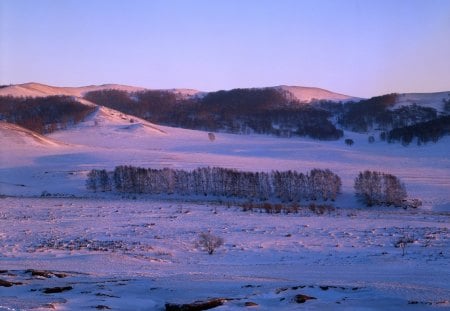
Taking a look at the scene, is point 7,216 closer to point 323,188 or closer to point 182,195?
point 182,195

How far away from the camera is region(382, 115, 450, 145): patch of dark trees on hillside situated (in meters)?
100

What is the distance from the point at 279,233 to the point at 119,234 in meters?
6.72

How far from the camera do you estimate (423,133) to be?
102875mm

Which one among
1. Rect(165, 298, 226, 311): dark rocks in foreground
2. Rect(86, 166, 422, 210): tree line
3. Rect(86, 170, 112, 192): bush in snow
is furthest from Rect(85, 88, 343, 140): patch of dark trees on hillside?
Rect(165, 298, 226, 311): dark rocks in foreground

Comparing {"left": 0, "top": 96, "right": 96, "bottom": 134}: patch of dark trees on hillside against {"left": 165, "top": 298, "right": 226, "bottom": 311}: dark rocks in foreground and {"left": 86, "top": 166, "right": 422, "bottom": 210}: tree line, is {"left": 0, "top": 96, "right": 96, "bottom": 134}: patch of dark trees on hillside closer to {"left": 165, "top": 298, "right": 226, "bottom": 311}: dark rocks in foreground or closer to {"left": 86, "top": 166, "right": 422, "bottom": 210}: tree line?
{"left": 86, "top": 166, "right": 422, "bottom": 210}: tree line

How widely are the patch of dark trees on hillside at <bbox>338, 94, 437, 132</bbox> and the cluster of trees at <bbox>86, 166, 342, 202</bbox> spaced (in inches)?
3829

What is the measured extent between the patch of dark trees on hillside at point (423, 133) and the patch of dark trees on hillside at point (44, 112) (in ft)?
236

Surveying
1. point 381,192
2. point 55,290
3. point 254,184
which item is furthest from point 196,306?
point 254,184

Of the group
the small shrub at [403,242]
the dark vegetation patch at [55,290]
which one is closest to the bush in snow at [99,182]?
the small shrub at [403,242]

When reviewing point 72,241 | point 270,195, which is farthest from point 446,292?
point 270,195

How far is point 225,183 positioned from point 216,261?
35395mm

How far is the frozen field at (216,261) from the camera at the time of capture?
8594 millimetres

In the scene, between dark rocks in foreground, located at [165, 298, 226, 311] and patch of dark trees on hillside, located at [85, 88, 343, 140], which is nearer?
dark rocks in foreground, located at [165, 298, 226, 311]

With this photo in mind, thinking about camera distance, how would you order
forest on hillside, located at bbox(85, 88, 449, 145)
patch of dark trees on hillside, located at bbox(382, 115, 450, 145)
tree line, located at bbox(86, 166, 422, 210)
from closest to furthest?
1. tree line, located at bbox(86, 166, 422, 210)
2. patch of dark trees on hillside, located at bbox(382, 115, 450, 145)
3. forest on hillside, located at bbox(85, 88, 449, 145)
